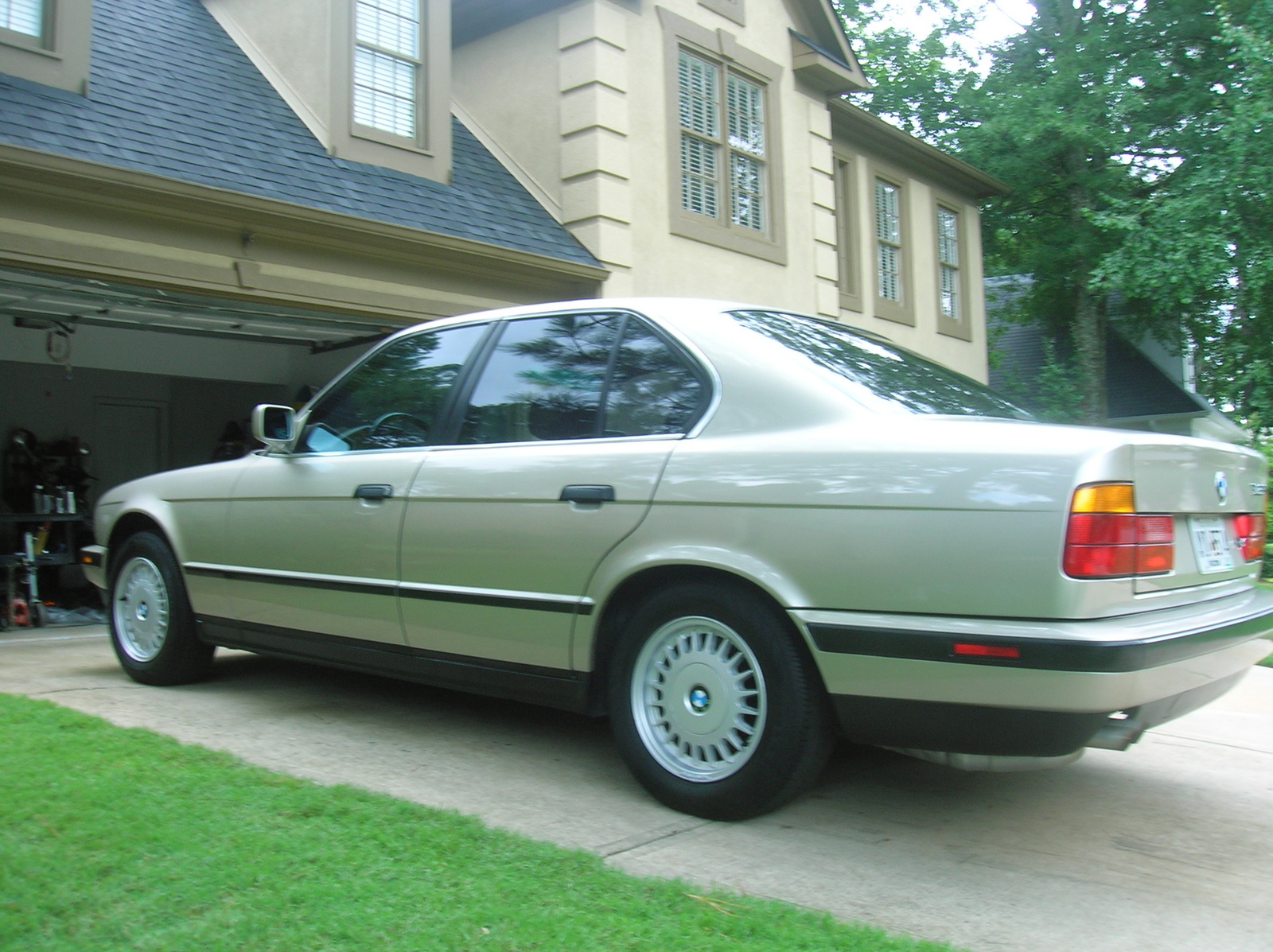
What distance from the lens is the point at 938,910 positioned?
281 centimetres

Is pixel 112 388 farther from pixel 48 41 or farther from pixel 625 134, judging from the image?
pixel 625 134

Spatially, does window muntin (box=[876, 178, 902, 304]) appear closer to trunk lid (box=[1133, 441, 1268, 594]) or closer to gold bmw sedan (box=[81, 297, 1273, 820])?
gold bmw sedan (box=[81, 297, 1273, 820])

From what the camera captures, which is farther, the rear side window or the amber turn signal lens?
the rear side window

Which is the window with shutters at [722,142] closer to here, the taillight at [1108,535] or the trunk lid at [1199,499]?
the trunk lid at [1199,499]

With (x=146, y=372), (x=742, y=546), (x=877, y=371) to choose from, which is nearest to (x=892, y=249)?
(x=146, y=372)

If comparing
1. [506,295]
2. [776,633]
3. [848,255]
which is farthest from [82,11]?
[848,255]

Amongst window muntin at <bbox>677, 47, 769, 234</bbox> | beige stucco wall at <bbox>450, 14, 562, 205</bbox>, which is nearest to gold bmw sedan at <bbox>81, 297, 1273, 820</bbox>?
beige stucco wall at <bbox>450, 14, 562, 205</bbox>

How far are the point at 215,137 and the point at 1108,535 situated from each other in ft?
23.8

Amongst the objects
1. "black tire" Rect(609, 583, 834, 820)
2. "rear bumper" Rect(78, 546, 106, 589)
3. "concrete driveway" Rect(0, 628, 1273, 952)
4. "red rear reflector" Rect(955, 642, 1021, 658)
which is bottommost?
"concrete driveway" Rect(0, 628, 1273, 952)

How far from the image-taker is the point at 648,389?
3736 millimetres

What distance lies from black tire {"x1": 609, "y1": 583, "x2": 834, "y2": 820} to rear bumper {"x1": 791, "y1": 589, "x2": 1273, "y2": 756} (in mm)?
124

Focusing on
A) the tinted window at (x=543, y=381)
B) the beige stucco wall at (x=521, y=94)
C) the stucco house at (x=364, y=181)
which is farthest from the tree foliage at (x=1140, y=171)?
the tinted window at (x=543, y=381)

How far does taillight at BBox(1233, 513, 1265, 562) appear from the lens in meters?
3.56

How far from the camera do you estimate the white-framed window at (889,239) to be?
50.9ft
